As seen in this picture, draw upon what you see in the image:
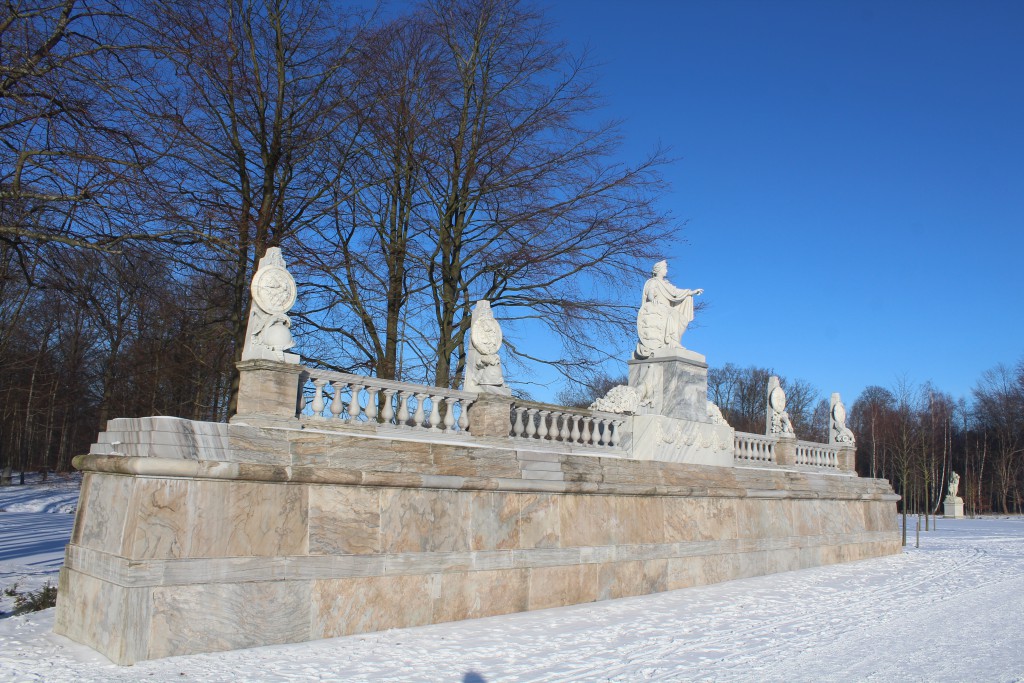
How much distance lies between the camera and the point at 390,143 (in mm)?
17484

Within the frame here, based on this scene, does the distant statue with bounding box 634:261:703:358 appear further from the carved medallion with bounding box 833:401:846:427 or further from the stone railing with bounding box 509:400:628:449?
the carved medallion with bounding box 833:401:846:427

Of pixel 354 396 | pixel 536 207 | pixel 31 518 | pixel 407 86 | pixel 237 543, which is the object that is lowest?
pixel 31 518

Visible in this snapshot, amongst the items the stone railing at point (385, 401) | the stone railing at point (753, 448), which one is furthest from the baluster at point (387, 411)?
the stone railing at point (753, 448)

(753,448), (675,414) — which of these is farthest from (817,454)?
(675,414)

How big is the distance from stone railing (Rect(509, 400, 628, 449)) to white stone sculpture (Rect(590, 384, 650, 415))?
15 cm

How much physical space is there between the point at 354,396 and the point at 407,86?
10493 millimetres

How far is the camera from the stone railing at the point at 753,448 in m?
15.6

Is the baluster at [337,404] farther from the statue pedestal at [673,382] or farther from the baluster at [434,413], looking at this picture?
the statue pedestal at [673,382]

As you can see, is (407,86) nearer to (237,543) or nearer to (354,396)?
(354,396)

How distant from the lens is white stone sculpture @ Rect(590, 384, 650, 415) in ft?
42.5

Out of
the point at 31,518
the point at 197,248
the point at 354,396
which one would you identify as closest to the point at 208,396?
the point at 31,518

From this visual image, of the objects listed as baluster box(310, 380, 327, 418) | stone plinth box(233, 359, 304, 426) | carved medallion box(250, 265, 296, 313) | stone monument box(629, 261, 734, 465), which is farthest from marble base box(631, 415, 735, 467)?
carved medallion box(250, 265, 296, 313)

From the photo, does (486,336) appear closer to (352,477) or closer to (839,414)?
(352,477)

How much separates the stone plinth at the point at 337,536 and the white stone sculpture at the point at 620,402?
110 cm
